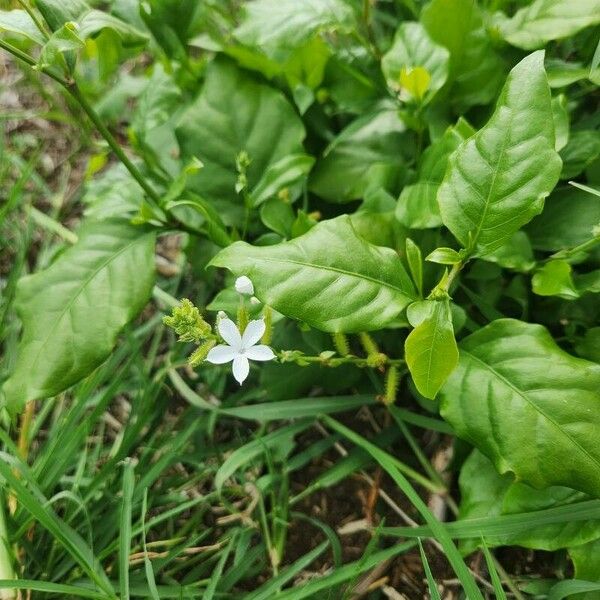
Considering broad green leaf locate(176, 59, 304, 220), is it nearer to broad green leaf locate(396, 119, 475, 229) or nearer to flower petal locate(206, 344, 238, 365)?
broad green leaf locate(396, 119, 475, 229)

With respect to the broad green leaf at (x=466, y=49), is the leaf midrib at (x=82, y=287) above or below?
below

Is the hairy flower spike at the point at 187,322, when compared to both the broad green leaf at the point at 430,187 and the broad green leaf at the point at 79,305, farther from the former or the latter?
the broad green leaf at the point at 430,187

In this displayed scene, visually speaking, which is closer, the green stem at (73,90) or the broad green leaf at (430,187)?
the green stem at (73,90)

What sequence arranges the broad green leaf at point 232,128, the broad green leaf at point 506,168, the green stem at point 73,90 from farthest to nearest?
the broad green leaf at point 232,128
the green stem at point 73,90
the broad green leaf at point 506,168

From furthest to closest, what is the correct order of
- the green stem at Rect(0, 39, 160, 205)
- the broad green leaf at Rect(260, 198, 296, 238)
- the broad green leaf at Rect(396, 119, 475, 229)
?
1. the broad green leaf at Rect(260, 198, 296, 238)
2. the broad green leaf at Rect(396, 119, 475, 229)
3. the green stem at Rect(0, 39, 160, 205)

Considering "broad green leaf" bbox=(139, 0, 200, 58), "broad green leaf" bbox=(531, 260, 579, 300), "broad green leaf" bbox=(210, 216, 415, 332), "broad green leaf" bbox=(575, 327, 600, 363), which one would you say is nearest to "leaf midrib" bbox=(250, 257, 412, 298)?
"broad green leaf" bbox=(210, 216, 415, 332)

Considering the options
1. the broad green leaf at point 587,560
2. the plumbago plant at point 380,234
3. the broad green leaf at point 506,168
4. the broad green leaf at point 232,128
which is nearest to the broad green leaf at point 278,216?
the plumbago plant at point 380,234

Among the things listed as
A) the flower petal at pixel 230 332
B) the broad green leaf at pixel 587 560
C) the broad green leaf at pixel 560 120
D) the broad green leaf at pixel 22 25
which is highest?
the broad green leaf at pixel 22 25

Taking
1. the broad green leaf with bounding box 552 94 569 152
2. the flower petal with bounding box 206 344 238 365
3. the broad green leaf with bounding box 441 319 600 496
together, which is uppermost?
the broad green leaf with bounding box 552 94 569 152
